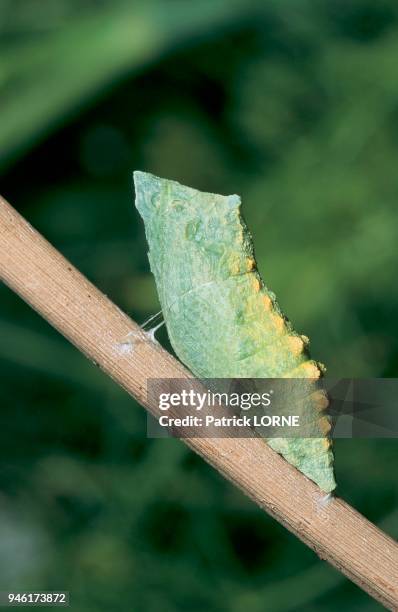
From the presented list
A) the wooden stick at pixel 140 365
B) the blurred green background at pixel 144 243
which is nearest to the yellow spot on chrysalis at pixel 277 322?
the wooden stick at pixel 140 365

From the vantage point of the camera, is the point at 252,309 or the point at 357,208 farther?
the point at 357,208

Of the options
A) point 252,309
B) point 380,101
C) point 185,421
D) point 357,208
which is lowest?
point 185,421

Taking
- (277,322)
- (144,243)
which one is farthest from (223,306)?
(144,243)

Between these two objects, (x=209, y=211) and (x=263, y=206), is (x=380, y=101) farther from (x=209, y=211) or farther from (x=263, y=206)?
(x=209, y=211)

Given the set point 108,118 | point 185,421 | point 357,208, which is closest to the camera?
point 185,421

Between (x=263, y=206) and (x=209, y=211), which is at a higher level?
(x=263, y=206)

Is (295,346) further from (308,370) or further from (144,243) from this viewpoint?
(144,243)

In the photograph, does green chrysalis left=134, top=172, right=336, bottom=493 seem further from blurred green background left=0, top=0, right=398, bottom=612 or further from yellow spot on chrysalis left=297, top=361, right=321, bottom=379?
blurred green background left=0, top=0, right=398, bottom=612

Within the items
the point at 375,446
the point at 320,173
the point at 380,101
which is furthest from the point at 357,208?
the point at 375,446
